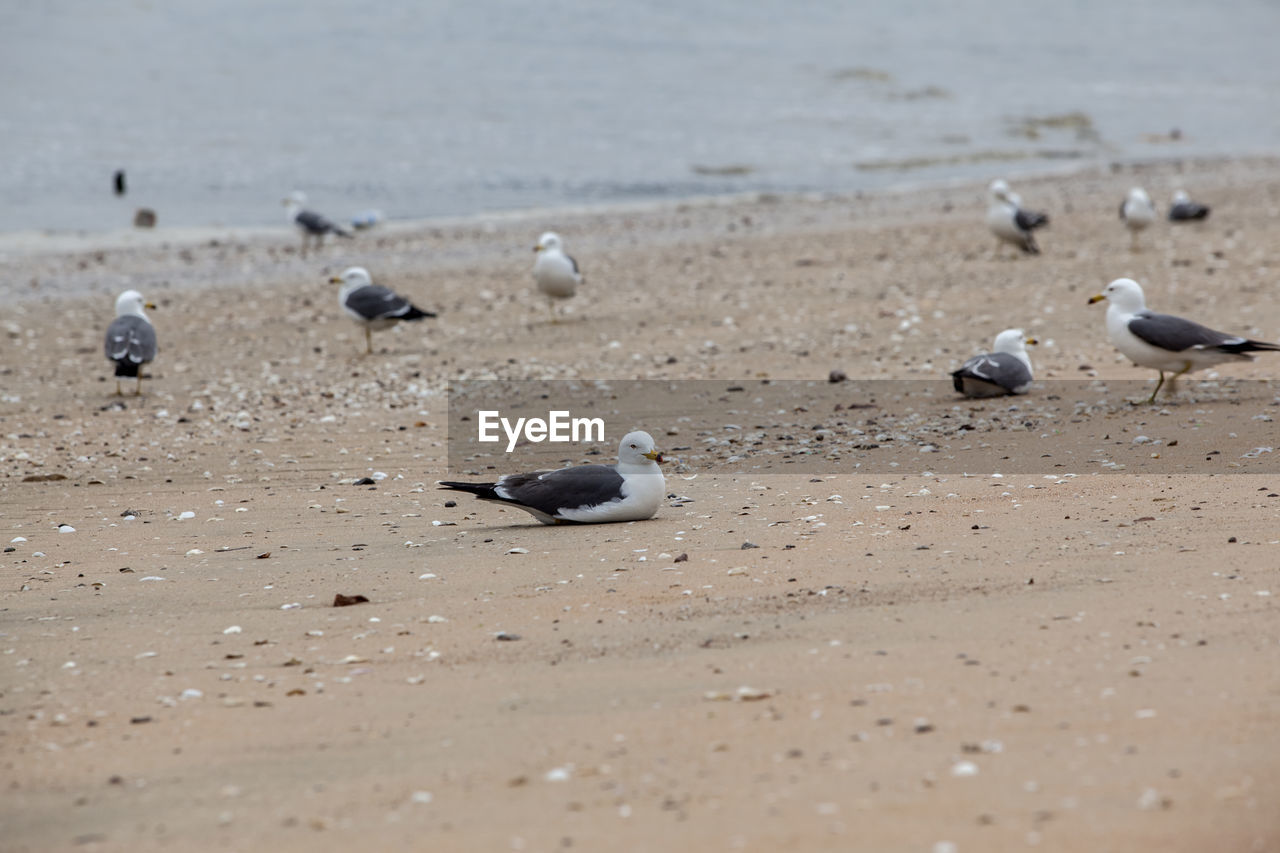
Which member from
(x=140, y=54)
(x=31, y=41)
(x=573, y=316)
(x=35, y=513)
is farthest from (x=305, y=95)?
(x=35, y=513)

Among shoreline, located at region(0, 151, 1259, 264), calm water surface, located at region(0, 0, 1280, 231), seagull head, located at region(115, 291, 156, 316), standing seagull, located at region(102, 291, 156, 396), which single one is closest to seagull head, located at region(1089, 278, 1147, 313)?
standing seagull, located at region(102, 291, 156, 396)

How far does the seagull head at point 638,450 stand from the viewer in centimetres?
632

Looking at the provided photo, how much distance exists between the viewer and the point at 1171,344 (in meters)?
8.20

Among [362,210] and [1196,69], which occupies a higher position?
[1196,69]

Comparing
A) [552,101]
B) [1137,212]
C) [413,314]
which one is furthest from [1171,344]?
[552,101]

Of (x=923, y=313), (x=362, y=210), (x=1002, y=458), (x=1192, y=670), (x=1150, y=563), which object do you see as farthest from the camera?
(x=362, y=210)

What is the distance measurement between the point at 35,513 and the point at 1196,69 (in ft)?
178

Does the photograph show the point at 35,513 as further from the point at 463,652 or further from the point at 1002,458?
the point at 1002,458

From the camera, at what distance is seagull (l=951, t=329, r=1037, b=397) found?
8.71 metres

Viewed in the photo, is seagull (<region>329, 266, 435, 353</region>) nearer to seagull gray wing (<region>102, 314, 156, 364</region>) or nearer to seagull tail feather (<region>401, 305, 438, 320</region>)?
seagull tail feather (<region>401, 305, 438, 320</region>)

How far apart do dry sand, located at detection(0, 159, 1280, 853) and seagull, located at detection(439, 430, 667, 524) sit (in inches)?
4.6

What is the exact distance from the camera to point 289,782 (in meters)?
3.52

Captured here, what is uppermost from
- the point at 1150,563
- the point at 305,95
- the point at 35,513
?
the point at 305,95

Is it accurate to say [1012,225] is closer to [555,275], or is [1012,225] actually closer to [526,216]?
[555,275]
